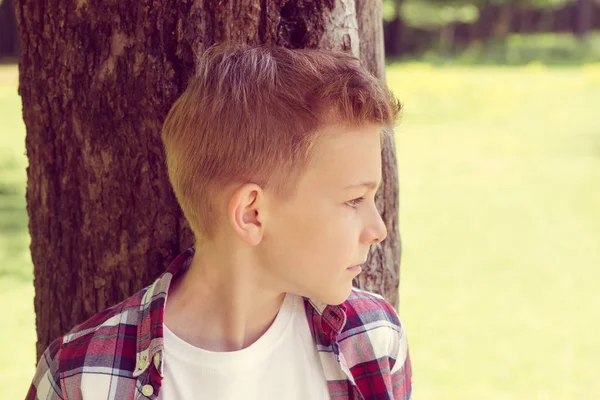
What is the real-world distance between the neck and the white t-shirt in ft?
0.12

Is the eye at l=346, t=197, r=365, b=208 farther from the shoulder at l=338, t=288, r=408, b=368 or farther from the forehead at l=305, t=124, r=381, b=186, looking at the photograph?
the shoulder at l=338, t=288, r=408, b=368

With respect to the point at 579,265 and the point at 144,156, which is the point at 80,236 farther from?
the point at 579,265

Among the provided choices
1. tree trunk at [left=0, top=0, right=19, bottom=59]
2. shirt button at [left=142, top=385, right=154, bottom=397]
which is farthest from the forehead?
tree trunk at [left=0, top=0, right=19, bottom=59]

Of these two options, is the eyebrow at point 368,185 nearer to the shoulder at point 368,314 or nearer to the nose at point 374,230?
the nose at point 374,230

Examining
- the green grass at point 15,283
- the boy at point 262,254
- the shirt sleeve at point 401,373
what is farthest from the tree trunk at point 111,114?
the green grass at point 15,283

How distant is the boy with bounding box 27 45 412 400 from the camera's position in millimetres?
1559

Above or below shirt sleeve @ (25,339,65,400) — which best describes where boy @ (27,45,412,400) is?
above

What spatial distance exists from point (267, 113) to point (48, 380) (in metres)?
0.68

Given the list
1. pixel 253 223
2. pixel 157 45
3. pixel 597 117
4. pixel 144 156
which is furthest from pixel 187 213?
pixel 597 117

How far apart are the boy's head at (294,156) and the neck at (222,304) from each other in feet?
0.23

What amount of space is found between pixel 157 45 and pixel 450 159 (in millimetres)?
7663

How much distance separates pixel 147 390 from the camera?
60.4 inches

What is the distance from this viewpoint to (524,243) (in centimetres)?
614

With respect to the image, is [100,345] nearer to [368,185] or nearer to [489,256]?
[368,185]
